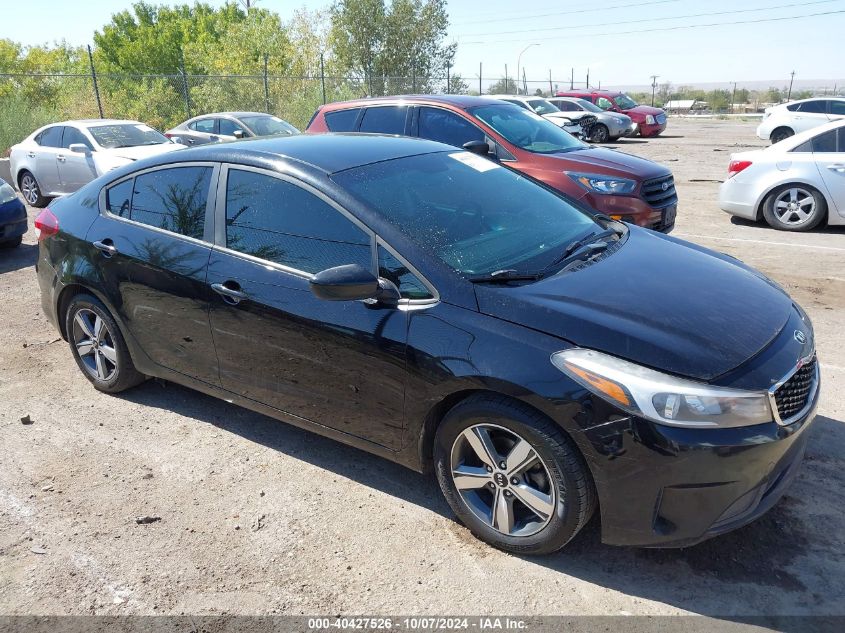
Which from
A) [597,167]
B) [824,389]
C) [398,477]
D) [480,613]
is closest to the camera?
[480,613]

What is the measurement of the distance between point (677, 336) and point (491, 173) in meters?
1.74

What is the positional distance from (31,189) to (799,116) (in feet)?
64.6

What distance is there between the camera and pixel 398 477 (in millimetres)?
3705

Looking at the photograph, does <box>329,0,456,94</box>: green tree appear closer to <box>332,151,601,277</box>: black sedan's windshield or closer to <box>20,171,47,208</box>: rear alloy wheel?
<box>20,171,47,208</box>: rear alloy wheel

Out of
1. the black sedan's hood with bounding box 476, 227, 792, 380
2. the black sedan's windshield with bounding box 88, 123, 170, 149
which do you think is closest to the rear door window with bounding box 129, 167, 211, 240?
the black sedan's hood with bounding box 476, 227, 792, 380

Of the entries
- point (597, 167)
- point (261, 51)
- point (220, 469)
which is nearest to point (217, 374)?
point (220, 469)

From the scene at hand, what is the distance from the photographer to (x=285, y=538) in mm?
3227

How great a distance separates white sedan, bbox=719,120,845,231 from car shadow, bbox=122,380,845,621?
618 centimetres

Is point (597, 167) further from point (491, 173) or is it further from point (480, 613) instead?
point (480, 613)

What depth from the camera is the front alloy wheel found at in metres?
2.85

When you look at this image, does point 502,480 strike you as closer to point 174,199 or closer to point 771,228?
point 174,199

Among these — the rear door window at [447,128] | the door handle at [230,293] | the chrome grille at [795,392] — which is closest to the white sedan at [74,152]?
the rear door window at [447,128]

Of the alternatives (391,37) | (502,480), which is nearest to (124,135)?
(502,480)

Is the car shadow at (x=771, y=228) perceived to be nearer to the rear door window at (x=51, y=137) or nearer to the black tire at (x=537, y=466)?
the black tire at (x=537, y=466)
